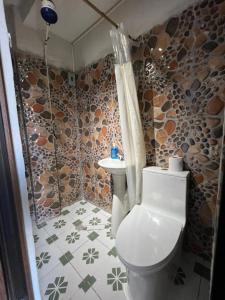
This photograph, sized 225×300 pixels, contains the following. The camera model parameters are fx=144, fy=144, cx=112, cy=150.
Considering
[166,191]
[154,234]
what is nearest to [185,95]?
[166,191]

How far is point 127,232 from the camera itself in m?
1.03

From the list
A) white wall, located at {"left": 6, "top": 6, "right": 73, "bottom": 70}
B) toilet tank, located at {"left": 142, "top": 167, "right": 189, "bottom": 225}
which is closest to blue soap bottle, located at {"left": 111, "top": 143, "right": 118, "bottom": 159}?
toilet tank, located at {"left": 142, "top": 167, "right": 189, "bottom": 225}

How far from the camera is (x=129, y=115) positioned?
4.35ft

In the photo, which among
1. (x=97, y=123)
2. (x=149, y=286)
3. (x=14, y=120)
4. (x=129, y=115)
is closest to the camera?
(x=14, y=120)

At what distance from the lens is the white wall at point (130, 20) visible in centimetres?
118

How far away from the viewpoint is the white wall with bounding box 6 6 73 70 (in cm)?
152

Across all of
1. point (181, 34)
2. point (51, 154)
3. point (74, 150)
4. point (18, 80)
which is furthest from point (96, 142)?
point (181, 34)

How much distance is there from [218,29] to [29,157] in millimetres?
2080

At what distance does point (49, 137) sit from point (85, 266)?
1.46m

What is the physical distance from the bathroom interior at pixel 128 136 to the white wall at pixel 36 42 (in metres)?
0.01

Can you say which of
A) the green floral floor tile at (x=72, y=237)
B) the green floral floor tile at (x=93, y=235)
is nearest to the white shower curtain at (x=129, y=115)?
the green floral floor tile at (x=93, y=235)

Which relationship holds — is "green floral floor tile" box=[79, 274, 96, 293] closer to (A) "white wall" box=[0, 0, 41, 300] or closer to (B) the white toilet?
(B) the white toilet

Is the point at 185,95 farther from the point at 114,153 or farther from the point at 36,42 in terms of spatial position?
the point at 36,42

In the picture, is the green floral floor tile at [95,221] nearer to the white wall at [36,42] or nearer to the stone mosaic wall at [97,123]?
the stone mosaic wall at [97,123]
